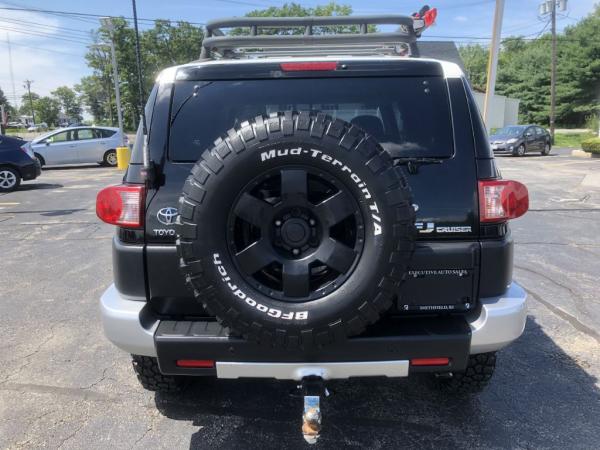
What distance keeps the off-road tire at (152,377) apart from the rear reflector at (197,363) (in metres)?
0.52

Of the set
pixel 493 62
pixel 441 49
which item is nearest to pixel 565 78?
pixel 441 49

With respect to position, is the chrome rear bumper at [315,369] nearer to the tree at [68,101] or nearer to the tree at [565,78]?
the tree at [565,78]

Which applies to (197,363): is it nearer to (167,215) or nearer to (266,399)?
(167,215)

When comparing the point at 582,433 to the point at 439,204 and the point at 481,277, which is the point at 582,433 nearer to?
the point at 481,277

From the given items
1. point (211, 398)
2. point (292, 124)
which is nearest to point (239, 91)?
point (292, 124)

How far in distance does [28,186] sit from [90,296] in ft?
33.9

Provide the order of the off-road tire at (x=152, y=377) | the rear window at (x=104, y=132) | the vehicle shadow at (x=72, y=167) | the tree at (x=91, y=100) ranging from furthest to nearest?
the tree at (x=91, y=100) → the vehicle shadow at (x=72, y=167) → the rear window at (x=104, y=132) → the off-road tire at (x=152, y=377)

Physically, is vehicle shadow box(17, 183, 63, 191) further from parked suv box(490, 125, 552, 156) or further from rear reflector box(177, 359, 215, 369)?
parked suv box(490, 125, 552, 156)

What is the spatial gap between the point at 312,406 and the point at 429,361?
22.6 inches

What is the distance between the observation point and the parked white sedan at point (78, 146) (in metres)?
18.2

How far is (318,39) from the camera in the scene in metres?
3.48

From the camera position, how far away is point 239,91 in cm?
249

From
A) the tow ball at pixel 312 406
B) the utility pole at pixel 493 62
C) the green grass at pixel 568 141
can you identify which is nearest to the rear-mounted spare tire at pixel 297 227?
the tow ball at pixel 312 406

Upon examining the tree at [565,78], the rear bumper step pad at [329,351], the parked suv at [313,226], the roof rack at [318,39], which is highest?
the tree at [565,78]
